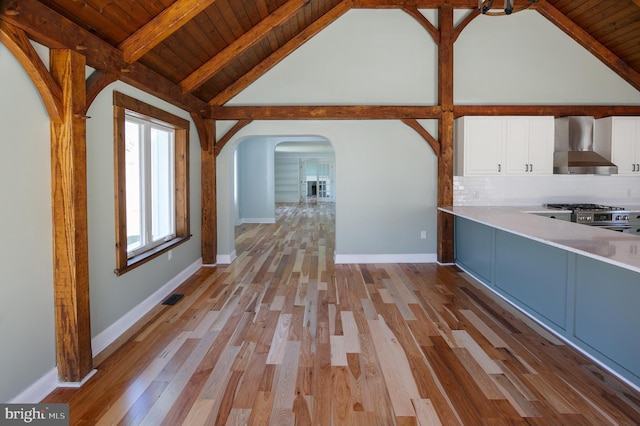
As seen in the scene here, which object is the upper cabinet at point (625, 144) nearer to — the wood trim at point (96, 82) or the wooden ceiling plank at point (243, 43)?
the wooden ceiling plank at point (243, 43)

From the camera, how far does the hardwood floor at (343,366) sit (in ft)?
7.54

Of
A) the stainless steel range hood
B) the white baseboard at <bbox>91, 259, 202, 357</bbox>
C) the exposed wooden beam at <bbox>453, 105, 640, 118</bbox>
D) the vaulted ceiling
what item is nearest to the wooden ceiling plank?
the vaulted ceiling

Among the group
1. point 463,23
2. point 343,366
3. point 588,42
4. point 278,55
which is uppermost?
point 463,23

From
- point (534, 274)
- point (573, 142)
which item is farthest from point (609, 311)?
point (573, 142)

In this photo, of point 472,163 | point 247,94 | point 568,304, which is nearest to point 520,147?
point 472,163

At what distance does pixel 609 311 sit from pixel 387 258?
3644 mm

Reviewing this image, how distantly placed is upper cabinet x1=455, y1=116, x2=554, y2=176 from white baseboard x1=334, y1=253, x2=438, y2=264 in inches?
55.3

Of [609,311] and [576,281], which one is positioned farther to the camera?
[576,281]

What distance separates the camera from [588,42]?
5.88 m

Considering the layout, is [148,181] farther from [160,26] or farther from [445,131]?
[445,131]

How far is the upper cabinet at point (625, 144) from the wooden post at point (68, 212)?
6512mm

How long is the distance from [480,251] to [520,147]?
1754 mm

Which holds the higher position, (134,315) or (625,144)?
(625,144)

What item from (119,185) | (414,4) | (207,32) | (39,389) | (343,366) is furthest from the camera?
(414,4)
